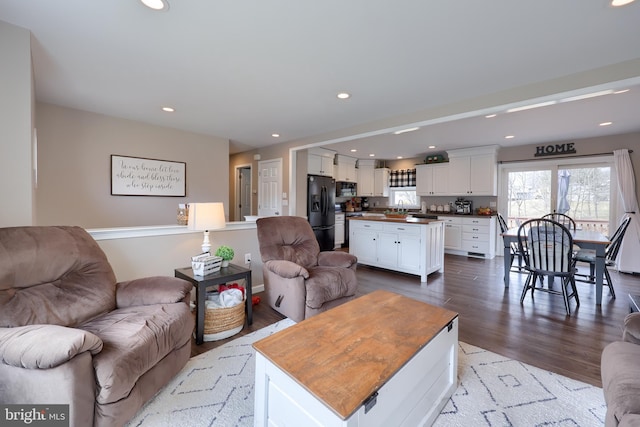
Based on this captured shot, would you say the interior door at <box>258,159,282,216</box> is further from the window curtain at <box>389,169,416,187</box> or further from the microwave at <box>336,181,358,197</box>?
the window curtain at <box>389,169,416,187</box>

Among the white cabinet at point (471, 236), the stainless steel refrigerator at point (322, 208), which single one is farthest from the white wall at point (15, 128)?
the white cabinet at point (471, 236)

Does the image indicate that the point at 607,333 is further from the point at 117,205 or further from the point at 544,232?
the point at 117,205

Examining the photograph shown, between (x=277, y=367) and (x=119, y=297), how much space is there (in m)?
1.35

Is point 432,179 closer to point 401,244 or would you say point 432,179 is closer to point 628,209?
point 401,244

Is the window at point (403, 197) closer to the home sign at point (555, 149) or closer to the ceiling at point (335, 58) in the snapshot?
the home sign at point (555, 149)

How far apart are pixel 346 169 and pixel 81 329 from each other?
615cm

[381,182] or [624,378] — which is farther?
[381,182]

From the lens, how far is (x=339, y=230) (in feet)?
22.0

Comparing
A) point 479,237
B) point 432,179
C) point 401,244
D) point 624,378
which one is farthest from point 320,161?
point 624,378

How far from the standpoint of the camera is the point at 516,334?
2373 mm

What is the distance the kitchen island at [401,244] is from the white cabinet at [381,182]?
117 inches

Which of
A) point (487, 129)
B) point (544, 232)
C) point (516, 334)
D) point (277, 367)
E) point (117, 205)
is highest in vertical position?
point (487, 129)

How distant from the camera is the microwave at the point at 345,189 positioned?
23.2ft

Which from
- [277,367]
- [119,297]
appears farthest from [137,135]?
[277,367]
